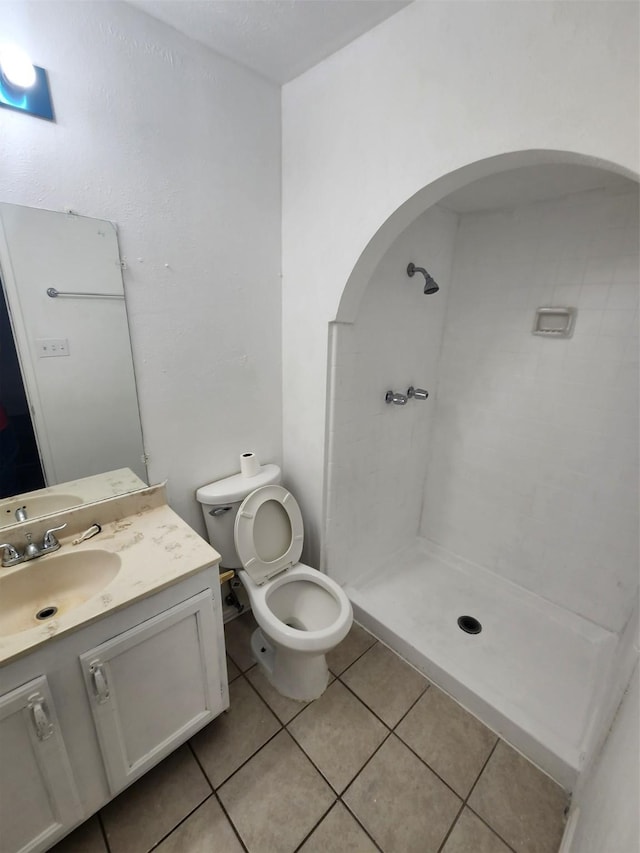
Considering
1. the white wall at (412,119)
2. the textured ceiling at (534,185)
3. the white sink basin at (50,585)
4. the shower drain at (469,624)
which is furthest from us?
the shower drain at (469,624)

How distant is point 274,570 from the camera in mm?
1625

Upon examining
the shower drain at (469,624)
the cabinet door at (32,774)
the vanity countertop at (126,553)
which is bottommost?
the shower drain at (469,624)

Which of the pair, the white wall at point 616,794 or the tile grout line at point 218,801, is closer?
the white wall at point 616,794

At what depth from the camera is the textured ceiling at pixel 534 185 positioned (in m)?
1.39

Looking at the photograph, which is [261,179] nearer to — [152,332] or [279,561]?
[152,332]

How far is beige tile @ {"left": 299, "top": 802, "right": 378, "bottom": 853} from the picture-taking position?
1.07 m

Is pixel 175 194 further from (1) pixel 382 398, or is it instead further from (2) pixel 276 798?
(2) pixel 276 798

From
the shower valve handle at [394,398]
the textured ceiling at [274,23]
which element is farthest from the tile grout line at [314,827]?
the textured ceiling at [274,23]

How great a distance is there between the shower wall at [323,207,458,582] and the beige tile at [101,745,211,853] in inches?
37.1

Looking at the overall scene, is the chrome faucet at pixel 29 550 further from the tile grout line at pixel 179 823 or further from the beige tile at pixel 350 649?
the beige tile at pixel 350 649

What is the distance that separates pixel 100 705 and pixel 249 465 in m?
0.96

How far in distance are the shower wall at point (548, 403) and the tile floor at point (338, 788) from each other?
957mm

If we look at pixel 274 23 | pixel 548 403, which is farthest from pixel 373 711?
pixel 274 23

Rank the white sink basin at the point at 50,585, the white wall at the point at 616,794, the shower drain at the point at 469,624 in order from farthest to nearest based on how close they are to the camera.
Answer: the shower drain at the point at 469,624
the white sink basin at the point at 50,585
the white wall at the point at 616,794
